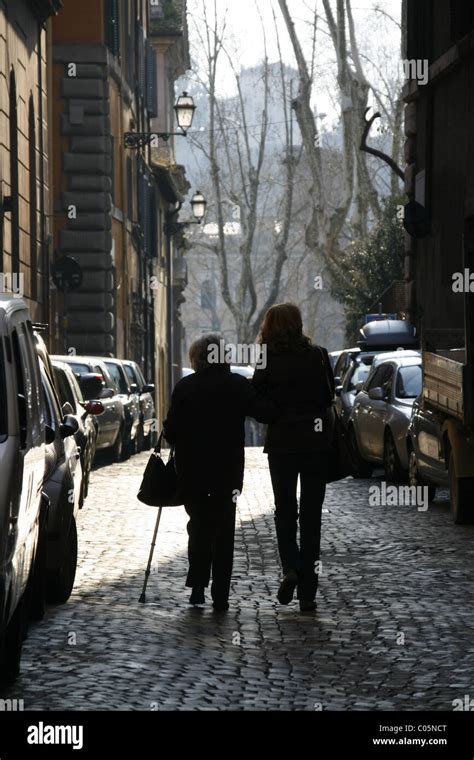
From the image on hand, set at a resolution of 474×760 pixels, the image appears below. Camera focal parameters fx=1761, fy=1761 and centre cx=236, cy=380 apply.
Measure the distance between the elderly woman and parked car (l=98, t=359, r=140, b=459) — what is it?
58.1 ft

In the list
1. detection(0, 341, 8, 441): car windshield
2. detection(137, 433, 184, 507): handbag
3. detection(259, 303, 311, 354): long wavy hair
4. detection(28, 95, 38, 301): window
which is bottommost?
detection(137, 433, 184, 507): handbag

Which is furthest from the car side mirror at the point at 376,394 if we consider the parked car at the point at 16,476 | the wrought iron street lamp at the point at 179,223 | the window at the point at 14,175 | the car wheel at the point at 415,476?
the wrought iron street lamp at the point at 179,223

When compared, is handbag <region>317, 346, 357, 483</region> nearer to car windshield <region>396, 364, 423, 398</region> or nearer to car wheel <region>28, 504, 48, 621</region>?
car wheel <region>28, 504, 48, 621</region>

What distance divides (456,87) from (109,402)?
729cm

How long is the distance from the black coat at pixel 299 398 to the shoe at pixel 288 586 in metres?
0.76

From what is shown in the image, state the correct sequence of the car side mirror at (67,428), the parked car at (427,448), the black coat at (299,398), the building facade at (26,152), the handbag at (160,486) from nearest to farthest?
the black coat at (299,398), the handbag at (160,486), the car side mirror at (67,428), the parked car at (427,448), the building facade at (26,152)

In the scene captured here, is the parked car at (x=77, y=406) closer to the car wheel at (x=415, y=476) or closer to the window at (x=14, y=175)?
the car wheel at (x=415, y=476)

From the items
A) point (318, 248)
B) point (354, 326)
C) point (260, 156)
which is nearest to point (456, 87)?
point (354, 326)

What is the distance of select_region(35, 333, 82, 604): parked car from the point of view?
10.6 meters

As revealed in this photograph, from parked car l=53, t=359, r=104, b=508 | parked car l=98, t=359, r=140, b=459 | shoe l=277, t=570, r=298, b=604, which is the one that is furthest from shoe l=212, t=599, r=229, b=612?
parked car l=98, t=359, r=140, b=459

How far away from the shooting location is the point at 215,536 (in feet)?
35.1

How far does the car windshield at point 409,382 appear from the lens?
2081 centimetres

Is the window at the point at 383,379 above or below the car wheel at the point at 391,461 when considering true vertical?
above

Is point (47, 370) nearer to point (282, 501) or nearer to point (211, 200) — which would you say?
point (282, 501)
